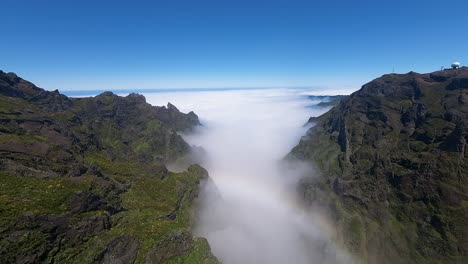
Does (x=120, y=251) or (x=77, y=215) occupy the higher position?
(x=77, y=215)

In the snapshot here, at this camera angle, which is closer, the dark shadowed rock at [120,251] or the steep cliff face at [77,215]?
the steep cliff face at [77,215]

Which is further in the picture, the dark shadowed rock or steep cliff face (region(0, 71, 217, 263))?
the dark shadowed rock

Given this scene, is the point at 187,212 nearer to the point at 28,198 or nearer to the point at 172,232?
the point at 172,232

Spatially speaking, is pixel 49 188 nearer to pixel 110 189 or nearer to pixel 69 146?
pixel 110 189

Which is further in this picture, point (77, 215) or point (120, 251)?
point (77, 215)

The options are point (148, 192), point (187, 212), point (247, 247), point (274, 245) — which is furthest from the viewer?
point (274, 245)

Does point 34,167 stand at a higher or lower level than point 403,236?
higher

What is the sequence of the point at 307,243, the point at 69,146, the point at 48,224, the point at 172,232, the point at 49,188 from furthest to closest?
the point at 307,243 → the point at 69,146 → the point at 172,232 → the point at 49,188 → the point at 48,224

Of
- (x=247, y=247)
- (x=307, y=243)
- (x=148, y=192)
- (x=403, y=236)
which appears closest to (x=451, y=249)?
(x=403, y=236)

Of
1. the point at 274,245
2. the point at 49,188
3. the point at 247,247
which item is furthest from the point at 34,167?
the point at 274,245

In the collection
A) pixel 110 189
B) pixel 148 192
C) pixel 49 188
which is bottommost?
pixel 148 192

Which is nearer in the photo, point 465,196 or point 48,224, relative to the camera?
point 48,224
